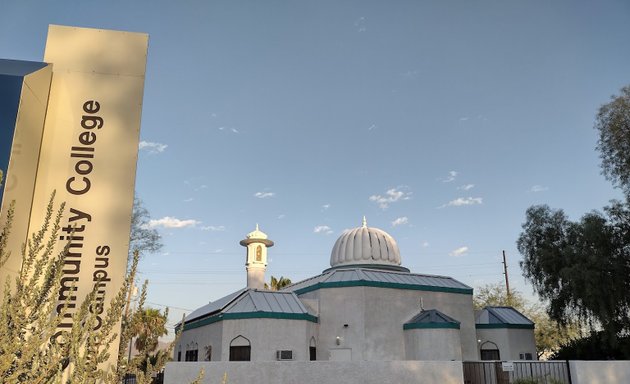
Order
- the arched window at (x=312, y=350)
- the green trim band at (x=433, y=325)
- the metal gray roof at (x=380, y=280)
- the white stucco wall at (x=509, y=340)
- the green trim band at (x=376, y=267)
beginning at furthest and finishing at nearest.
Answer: the green trim band at (x=376, y=267) < the white stucco wall at (x=509, y=340) < the metal gray roof at (x=380, y=280) < the arched window at (x=312, y=350) < the green trim band at (x=433, y=325)

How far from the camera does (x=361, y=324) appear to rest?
23.2 metres

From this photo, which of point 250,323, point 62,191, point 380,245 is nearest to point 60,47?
point 62,191

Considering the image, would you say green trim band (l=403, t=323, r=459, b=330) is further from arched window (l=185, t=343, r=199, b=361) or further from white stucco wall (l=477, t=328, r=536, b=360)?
arched window (l=185, t=343, r=199, b=361)

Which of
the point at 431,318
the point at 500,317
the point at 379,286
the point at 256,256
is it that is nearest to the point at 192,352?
the point at 256,256

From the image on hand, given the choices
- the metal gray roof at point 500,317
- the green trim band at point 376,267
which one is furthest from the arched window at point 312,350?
the metal gray roof at point 500,317

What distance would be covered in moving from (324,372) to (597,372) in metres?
9.81

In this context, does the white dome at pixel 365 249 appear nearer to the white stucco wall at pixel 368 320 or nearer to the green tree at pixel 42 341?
the white stucco wall at pixel 368 320

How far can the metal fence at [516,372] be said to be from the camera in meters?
17.0

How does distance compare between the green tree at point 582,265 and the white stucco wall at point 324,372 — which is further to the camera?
the green tree at point 582,265

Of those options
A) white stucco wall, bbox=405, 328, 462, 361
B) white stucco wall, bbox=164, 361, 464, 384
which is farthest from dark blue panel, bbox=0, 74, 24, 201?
white stucco wall, bbox=405, 328, 462, 361

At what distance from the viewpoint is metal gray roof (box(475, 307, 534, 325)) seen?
86.9 ft

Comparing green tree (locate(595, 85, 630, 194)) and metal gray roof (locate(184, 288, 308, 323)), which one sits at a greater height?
green tree (locate(595, 85, 630, 194))

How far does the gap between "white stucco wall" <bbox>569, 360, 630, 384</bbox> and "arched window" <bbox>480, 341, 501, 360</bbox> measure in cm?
867

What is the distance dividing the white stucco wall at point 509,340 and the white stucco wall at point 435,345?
4615 millimetres
